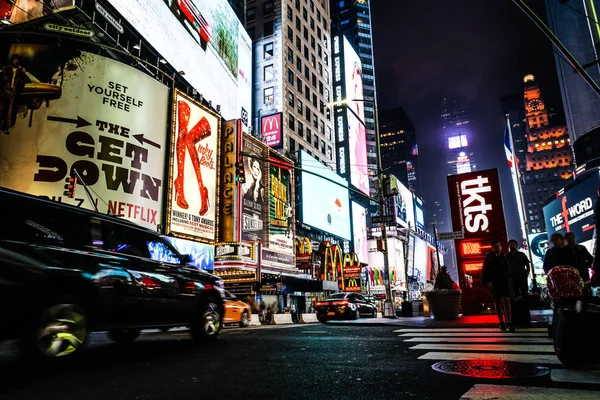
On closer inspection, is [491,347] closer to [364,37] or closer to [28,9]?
[28,9]

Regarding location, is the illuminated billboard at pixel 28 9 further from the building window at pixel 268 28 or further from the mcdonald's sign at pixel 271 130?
the building window at pixel 268 28

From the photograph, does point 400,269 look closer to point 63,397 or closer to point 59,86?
point 59,86

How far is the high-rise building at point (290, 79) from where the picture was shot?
162ft

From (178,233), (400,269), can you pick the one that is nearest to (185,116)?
(178,233)

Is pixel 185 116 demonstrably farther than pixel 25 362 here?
Yes

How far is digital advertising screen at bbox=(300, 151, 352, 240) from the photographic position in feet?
151

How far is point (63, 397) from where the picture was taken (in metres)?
3.15

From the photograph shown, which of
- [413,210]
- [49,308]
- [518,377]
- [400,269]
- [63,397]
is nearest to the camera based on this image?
[63,397]

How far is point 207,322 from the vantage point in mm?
7137

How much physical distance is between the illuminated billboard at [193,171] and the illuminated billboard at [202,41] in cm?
439

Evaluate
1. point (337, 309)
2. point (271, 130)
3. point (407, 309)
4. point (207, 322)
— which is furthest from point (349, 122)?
point (207, 322)

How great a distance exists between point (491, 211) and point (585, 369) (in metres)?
15.4

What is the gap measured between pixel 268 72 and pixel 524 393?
169ft

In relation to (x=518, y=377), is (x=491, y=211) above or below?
above
